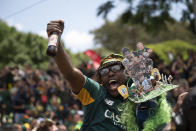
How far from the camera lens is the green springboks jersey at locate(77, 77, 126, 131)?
2764 millimetres

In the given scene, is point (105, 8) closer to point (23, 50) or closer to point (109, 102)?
point (109, 102)

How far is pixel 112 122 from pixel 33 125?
166 inches

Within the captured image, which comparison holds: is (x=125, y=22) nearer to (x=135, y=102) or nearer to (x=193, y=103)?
(x=135, y=102)

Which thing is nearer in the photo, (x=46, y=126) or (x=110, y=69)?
(x=110, y=69)

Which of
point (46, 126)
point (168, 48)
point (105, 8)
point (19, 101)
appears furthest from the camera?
point (168, 48)

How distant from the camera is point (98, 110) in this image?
9.33ft

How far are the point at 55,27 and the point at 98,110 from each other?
3.08 ft

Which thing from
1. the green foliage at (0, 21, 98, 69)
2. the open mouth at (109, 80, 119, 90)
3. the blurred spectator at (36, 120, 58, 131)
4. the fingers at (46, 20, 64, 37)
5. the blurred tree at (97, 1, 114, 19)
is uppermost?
the green foliage at (0, 21, 98, 69)

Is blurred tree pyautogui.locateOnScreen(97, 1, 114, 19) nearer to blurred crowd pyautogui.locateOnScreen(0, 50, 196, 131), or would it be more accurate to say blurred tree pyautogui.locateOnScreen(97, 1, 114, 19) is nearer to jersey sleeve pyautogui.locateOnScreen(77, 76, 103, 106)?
blurred crowd pyautogui.locateOnScreen(0, 50, 196, 131)

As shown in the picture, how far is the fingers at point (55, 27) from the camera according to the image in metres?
2.32

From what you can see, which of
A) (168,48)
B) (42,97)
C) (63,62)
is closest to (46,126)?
(63,62)

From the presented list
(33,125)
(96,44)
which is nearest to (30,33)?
(96,44)

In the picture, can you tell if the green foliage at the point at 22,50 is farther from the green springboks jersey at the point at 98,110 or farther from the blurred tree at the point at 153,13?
the green springboks jersey at the point at 98,110

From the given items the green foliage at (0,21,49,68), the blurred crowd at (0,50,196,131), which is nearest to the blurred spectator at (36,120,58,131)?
the blurred crowd at (0,50,196,131)
